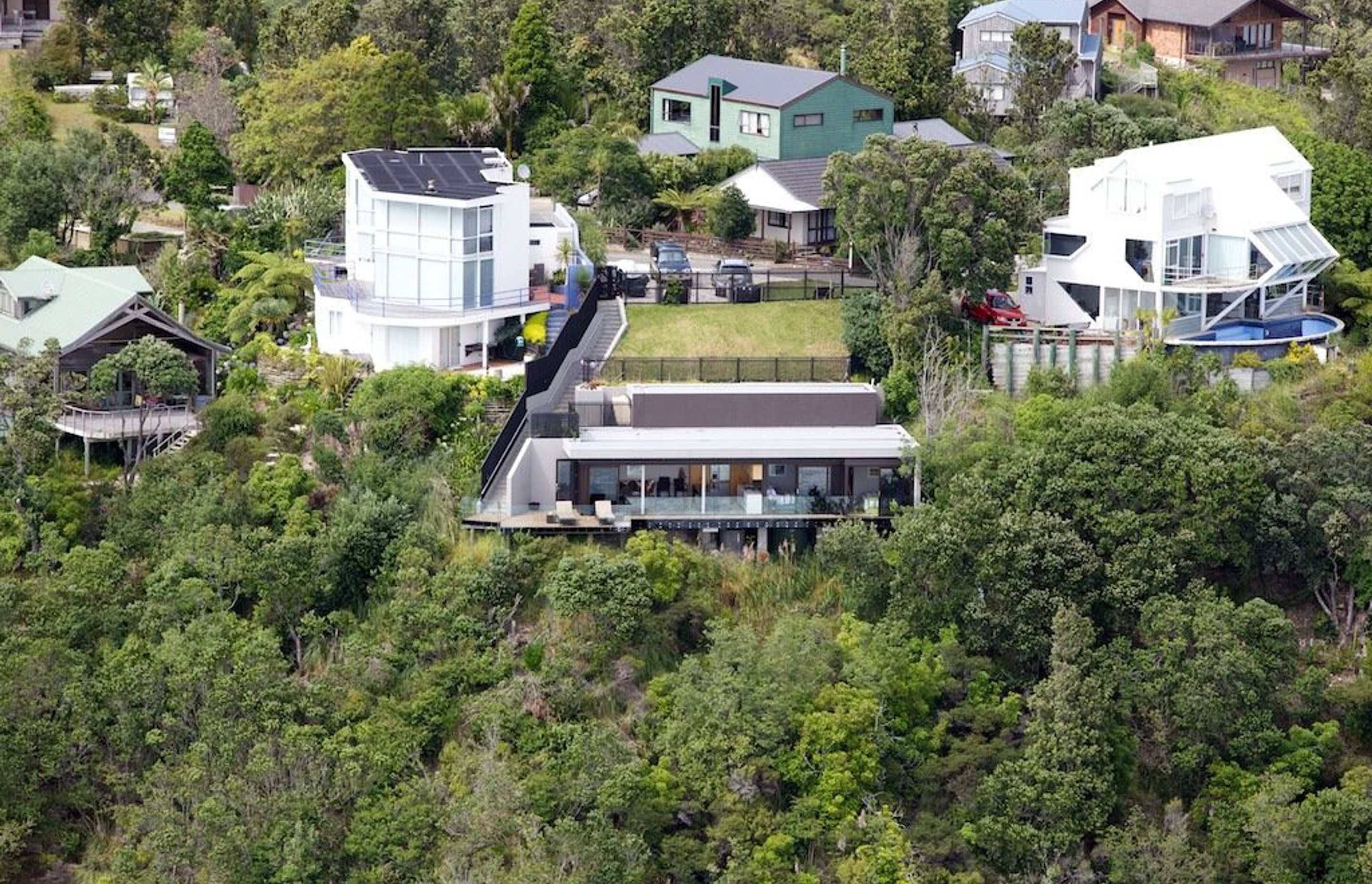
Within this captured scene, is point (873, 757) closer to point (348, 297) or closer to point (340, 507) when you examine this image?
point (340, 507)

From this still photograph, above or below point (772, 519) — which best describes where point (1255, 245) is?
above

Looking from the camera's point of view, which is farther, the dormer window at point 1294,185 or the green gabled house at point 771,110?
the green gabled house at point 771,110

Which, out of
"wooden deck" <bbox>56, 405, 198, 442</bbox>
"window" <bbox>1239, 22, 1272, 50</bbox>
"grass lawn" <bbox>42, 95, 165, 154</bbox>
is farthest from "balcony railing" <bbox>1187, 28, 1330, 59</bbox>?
"wooden deck" <bbox>56, 405, 198, 442</bbox>

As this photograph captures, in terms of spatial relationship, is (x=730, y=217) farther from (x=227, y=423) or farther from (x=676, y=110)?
(x=227, y=423)

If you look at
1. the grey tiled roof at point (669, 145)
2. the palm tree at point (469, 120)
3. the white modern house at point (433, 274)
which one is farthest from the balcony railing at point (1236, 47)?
the white modern house at point (433, 274)

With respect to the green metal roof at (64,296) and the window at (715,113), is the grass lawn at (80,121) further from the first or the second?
the window at (715,113)

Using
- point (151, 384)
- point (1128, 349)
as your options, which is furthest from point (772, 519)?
point (151, 384)
